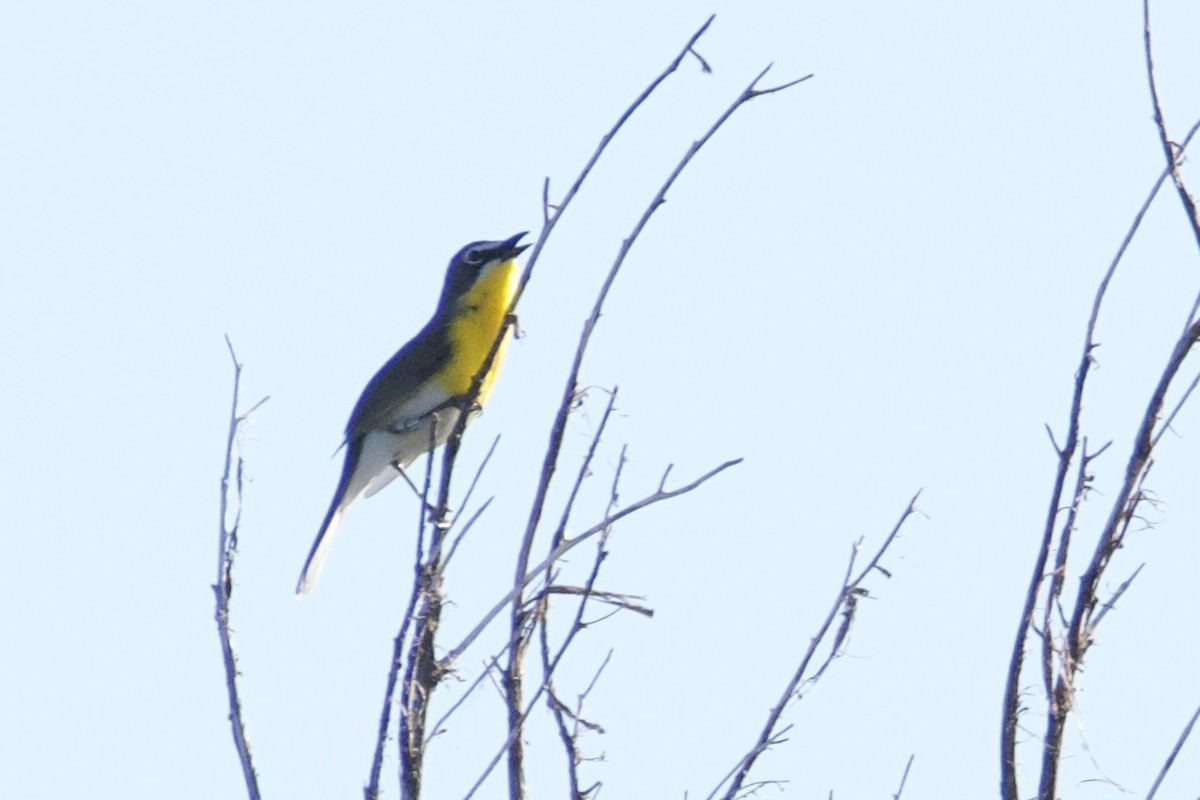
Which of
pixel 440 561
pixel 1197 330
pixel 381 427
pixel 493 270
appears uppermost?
pixel 493 270

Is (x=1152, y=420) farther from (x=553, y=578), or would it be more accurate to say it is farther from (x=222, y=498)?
(x=222, y=498)

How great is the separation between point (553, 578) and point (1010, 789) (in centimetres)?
96

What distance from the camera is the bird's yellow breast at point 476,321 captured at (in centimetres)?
787

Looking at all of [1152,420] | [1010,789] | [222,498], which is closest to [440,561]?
[222,498]

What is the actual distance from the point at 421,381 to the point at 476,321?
1.31 ft

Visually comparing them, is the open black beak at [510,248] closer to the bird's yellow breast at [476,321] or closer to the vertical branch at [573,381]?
the bird's yellow breast at [476,321]

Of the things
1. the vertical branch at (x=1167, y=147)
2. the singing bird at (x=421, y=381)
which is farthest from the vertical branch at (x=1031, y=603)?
the singing bird at (x=421, y=381)

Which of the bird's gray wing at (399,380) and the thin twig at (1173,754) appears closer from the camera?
the thin twig at (1173,754)

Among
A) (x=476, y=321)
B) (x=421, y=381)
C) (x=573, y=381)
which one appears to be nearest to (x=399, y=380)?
(x=421, y=381)

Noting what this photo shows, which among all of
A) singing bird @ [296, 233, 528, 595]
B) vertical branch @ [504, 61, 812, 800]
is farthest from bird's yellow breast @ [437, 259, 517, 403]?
vertical branch @ [504, 61, 812, 800]

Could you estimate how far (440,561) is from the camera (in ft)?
9.86

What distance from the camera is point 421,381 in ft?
26.3

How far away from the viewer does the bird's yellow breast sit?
25.8 ft

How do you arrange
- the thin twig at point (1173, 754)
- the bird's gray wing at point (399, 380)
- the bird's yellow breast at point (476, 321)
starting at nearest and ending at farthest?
1. the thin twig at point (1173, 754)
2. the bird's yellow breast at point (476, 321)
3. the bird's gray wing at point (399, 380)
